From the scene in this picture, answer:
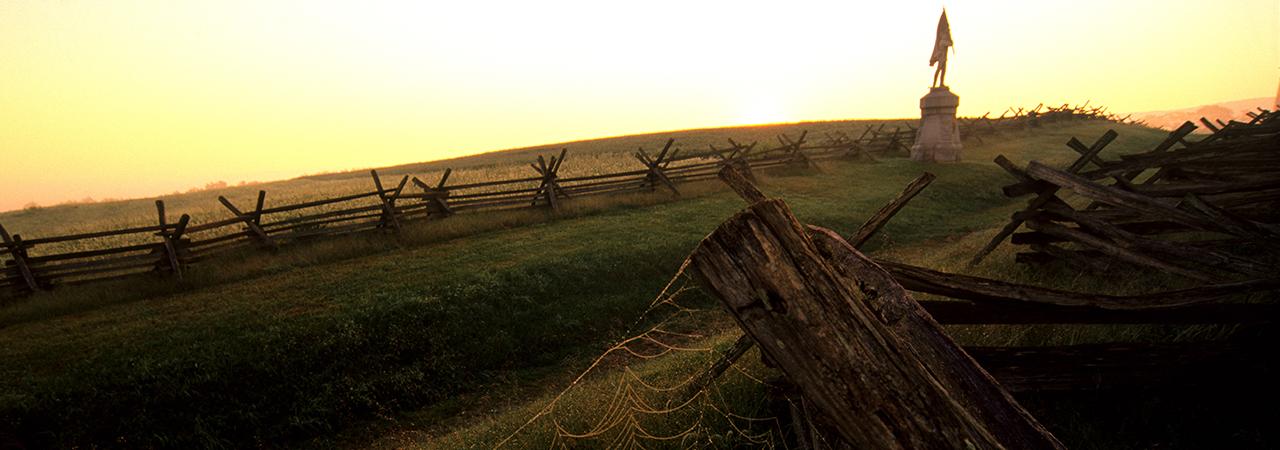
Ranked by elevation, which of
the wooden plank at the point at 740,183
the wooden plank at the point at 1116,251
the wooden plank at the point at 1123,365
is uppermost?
the wooden plank at the point at 740,183

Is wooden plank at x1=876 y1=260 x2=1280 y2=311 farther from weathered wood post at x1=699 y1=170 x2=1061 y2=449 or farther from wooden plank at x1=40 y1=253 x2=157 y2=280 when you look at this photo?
wooden plank at x1=40 y1=253 x2=157 y2=280

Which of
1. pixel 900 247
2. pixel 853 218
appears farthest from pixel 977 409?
pixel 853 218

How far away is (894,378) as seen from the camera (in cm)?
124

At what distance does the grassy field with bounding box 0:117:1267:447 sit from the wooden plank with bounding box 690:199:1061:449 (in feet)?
6.05

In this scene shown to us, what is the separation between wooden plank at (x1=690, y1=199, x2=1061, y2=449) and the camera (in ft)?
3.96

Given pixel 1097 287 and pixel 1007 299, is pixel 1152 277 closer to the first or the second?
pixel 1097 287

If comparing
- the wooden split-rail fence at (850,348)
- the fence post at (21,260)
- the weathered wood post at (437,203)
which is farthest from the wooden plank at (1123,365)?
the fence post at (21,260)

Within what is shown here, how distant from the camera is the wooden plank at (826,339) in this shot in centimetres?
121

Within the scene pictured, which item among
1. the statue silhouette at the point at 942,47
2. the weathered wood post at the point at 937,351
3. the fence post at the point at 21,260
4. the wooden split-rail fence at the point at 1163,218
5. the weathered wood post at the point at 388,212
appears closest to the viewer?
the weathered wood post at the point at 937,351

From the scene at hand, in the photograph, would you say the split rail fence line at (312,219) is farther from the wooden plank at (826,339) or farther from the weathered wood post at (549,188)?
the wooden plank at (826,339)

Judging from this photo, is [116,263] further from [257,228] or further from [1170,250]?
[1170,250]

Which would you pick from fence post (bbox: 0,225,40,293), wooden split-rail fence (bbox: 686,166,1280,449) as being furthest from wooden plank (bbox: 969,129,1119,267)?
fence post (bbox: 0,225,40,293)

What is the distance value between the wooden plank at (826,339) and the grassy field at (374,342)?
184 cm

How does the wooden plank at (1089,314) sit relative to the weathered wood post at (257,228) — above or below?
below
